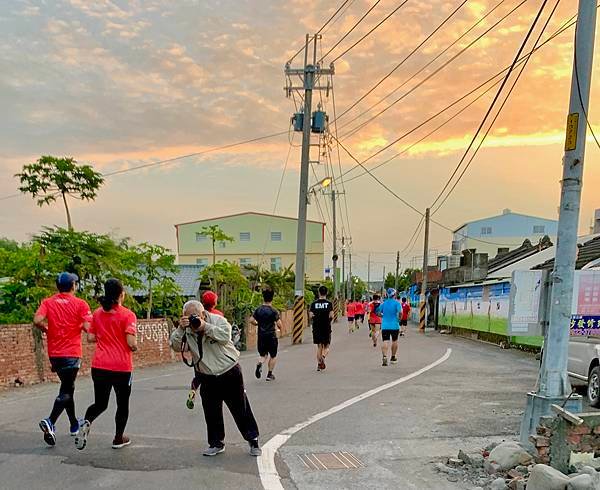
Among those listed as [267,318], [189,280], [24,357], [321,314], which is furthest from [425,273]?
[24,357]

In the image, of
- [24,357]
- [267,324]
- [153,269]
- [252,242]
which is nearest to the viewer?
[24,357]

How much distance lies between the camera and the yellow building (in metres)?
76.7

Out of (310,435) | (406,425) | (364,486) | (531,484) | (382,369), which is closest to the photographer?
(531,484)

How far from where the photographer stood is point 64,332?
6.27 meters

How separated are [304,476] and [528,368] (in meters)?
10.7

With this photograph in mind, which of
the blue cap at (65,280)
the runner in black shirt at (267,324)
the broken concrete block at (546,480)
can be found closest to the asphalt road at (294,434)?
the runner in black shirt at (267,324)

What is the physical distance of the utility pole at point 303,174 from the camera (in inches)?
938

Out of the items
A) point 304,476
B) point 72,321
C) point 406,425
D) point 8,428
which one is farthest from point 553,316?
point 8,428

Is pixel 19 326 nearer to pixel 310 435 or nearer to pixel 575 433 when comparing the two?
pixel 310 435

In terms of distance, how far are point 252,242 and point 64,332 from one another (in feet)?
234

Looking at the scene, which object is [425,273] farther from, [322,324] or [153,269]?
[322,324]

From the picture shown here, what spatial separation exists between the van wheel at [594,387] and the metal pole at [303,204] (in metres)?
14.4

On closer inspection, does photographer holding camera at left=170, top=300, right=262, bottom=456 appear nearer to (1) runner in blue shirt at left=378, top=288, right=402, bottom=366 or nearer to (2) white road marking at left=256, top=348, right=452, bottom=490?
(2) white road marking at left=256, top=348, right=452, bottom=490

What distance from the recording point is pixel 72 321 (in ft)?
20.7
